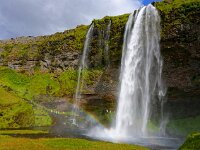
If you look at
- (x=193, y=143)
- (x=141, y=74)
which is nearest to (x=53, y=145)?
(x=193, y=143)

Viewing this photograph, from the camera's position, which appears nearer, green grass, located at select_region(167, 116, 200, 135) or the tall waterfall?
A: green grass, located at select_region(167, 116, 200, 135)

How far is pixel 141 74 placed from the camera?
6938 cm

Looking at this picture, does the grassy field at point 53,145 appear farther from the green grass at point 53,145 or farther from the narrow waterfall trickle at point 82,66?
the narrow waterfall trickle at point 82,66

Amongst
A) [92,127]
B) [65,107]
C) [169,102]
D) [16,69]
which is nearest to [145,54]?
[169,102]

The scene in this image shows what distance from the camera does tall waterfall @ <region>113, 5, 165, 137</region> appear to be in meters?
68.2

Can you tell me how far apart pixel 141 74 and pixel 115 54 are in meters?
10.6

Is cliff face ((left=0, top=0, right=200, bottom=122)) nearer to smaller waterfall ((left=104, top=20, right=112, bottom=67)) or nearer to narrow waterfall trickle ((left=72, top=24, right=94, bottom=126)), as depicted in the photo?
smaller waterfall ((left=104, top=20, right=112, bottom=67))

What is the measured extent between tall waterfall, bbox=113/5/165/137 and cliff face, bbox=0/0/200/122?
1769 millimetres

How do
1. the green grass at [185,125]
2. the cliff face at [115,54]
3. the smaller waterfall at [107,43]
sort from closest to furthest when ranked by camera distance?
the green grass at [185,125]
the cliff face at [115,54]
the smaller waterfall at [107,43]

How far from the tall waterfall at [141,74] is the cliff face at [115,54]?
1.77m

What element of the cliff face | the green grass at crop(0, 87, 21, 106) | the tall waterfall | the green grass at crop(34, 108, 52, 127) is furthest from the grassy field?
the cliff face

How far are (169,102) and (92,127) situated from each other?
15055mm

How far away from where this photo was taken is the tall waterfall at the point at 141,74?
6825 centimetres

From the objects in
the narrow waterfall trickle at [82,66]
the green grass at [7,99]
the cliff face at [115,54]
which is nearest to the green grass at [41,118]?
the green grass at [7,99]
